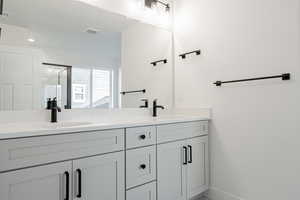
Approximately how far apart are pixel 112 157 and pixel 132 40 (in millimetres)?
1354

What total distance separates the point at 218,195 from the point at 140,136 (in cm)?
114

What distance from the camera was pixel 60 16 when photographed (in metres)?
1.79

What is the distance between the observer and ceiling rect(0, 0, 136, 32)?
1.59 metres

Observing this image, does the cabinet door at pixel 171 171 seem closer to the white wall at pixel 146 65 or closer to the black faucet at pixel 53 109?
the white wall at pixel 146 65

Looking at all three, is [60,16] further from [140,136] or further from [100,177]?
[100,177]

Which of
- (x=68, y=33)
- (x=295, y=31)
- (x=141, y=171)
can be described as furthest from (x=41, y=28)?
(x=295, y=31)

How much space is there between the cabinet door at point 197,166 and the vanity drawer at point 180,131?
70 mm

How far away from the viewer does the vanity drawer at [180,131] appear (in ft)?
5.58

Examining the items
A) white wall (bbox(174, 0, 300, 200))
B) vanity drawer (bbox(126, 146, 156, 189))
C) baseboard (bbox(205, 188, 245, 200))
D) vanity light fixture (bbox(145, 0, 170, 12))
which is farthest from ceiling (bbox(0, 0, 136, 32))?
baseboard (bbox(205, 188, 245, 200))

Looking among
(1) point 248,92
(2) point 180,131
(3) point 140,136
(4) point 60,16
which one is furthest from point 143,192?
(4) point 60,16

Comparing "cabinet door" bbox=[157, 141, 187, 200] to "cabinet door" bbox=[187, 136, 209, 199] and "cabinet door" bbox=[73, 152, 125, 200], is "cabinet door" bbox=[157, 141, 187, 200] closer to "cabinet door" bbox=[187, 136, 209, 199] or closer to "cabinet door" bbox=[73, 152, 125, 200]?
"cabinet door" bbox=[187, 136, 209, 199]

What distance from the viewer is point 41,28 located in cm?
169

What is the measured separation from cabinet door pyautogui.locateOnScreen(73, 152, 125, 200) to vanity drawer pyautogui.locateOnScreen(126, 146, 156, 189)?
54 millimetres

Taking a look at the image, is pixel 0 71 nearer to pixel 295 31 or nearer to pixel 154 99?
pixel 154 99
